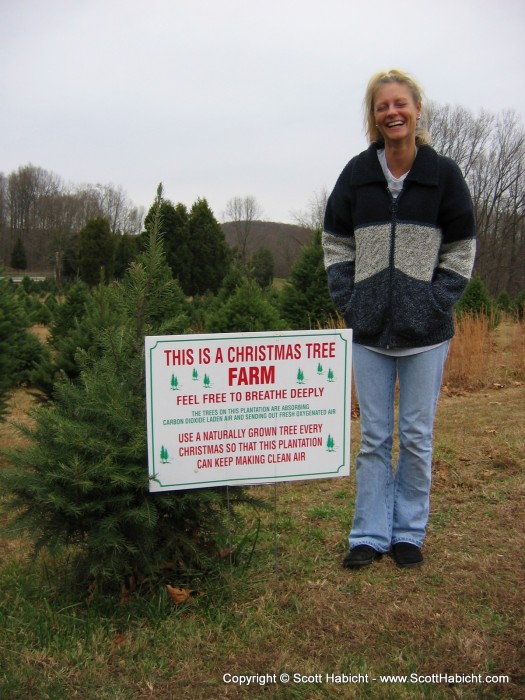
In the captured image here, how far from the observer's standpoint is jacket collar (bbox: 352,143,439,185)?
3002 millimetres

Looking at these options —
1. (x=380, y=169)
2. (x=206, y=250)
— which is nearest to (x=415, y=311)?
(x=380, y=169)

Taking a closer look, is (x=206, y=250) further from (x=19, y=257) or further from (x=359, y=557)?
(x=359, y=557)

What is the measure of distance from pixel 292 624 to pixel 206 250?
30479 mm

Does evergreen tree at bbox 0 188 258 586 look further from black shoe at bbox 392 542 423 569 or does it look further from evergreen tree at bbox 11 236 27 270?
evergreen tree at bbox 11 236 27 270

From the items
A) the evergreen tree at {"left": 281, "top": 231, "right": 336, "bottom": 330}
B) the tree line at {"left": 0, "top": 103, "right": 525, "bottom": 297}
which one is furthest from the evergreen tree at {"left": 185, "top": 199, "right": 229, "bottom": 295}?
the evergreen tree at {"left": 281, "top": 231, "right": 336, "bottom": 330}

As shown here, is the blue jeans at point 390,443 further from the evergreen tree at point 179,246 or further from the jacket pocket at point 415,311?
the evergreen tree at point 179,246

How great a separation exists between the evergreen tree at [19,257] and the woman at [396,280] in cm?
5553

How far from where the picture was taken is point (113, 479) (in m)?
2.66

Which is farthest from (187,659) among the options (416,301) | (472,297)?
(472,297)

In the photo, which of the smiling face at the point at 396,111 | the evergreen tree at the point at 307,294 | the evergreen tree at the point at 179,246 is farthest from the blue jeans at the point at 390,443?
the evergreen tree at the point at 179,246

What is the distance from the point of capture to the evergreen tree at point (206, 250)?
107 feet

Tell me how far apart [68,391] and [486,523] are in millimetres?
2401

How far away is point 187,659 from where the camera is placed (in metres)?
2.55

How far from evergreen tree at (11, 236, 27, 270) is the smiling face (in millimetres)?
55642
